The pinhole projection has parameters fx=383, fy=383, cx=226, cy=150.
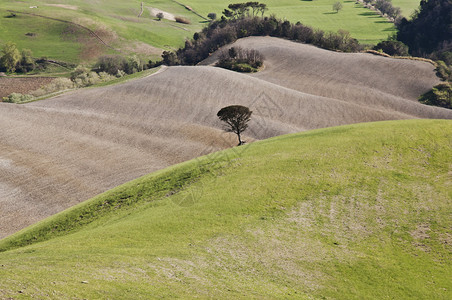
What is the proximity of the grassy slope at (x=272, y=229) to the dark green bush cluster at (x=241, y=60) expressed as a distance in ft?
203

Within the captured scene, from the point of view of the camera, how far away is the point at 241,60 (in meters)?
105

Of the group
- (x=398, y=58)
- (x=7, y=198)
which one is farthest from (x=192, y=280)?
(x=398, y=58)

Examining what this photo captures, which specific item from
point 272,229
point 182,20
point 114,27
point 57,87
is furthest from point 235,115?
point 182,20

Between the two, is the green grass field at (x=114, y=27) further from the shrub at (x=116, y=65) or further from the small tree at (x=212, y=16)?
the shrub at (x=116, y=65)

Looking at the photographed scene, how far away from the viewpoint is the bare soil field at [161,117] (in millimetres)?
49219

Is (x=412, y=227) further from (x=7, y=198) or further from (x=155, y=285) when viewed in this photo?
(x=7, y=198)

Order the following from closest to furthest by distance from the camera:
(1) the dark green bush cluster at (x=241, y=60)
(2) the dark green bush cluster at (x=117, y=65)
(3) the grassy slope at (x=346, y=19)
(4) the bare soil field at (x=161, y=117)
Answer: (4) the bare soil field at (x=161, y=117), (1) the dark green bush cluster at (x=241, y=60), (2) the dark green bush cluster at (x=117, y=65), (3) the grassy slope at (x=346, y=19)

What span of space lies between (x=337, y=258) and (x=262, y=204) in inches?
309

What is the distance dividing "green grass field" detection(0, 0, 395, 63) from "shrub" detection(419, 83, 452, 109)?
65.8 meters

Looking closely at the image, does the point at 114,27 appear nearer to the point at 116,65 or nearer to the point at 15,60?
the point at 15,60

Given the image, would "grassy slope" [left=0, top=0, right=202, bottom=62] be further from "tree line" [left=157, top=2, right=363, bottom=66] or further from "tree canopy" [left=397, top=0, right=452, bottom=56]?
"tree canopy" [left=397, top=0, right=452, bottom=56]

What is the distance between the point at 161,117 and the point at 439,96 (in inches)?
2376

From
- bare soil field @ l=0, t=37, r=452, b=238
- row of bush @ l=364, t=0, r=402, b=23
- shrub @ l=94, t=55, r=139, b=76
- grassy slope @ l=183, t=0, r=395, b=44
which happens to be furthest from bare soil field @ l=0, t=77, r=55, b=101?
row of bush @ l=364, t=0, r=402, b=23

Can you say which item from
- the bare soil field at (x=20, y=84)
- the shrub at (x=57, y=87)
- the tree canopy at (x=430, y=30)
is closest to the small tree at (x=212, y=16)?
the tree canopy at (x=430, y=30)
